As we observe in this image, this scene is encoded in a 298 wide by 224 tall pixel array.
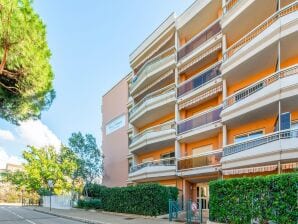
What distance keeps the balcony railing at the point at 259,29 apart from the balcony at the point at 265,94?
2.87 metres

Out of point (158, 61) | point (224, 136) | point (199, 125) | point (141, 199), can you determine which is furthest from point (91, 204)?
point (224, 136)

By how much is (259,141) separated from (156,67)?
14.9m

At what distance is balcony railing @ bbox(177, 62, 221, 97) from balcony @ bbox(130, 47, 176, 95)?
283 cm

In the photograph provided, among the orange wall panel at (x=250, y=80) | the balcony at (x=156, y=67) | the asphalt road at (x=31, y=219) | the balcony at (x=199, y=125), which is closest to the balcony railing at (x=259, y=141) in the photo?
the balcony at (x=199, y=125)

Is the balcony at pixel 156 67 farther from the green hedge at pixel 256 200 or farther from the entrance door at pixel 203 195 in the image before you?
the green hedge at pixel 256 200

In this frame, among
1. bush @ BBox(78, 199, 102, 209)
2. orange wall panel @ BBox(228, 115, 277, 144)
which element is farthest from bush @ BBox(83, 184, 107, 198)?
orange wall panel @ BBox(228, 115, 277, 144)

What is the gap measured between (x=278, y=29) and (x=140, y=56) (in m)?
19.7

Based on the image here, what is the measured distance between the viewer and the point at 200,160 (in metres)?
22.2

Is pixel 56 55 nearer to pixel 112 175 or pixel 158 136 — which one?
pixel 158 136

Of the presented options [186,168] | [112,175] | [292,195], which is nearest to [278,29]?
[292,195]

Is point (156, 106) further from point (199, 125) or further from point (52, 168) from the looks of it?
point (52, 168)

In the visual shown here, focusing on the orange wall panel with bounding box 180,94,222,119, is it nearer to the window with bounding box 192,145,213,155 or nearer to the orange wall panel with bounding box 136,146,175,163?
the window with bounding box 192,145,213,155

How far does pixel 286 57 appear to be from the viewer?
16.8 meters

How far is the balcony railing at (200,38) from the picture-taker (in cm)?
2297
